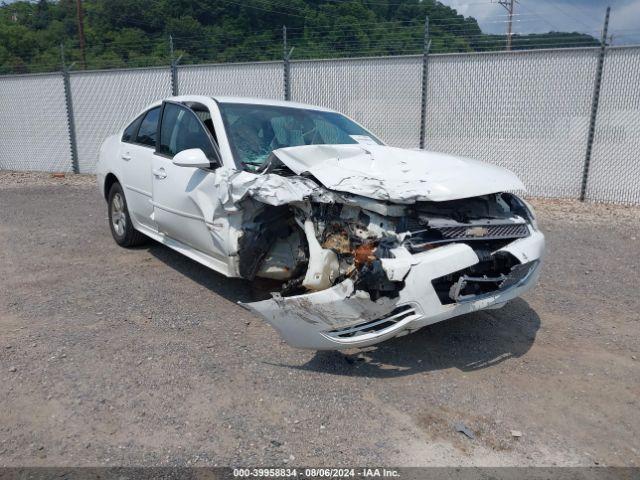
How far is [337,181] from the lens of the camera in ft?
11.3

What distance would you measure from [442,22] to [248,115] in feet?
23.5

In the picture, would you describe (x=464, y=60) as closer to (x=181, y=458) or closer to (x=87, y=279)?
(x=87, y=279)

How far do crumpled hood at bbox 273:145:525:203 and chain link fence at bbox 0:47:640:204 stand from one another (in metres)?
5.99

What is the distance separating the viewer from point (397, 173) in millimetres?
3492

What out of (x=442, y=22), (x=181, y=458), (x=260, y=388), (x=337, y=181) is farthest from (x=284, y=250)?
(x=442, y=22)

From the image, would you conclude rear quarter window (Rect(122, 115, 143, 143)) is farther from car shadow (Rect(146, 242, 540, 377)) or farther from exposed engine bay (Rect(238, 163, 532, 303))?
exposed engine bay (Rect(238, 163, 532, 303))

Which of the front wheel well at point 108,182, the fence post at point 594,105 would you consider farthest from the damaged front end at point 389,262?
the fence post at point 594,105

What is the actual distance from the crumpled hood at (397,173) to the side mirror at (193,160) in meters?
0.62

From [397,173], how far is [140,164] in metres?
3.01

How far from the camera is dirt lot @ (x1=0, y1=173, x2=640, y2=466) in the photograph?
106 inches

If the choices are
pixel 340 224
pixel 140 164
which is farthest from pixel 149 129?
pixel 340 224

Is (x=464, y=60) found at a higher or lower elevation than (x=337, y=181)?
higher

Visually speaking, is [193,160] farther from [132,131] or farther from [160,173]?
[132,131]

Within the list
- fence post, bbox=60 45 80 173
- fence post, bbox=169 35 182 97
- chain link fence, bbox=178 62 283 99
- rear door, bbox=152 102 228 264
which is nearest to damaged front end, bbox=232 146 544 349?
rear door, bbox=152 102 228 264
